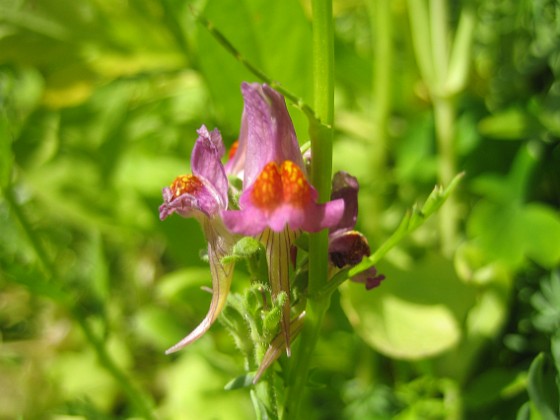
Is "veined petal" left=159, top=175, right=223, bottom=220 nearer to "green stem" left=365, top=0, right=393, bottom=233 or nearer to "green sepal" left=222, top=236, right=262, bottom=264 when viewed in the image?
"green sepal" left=222, top=236, right=262, bottom=264

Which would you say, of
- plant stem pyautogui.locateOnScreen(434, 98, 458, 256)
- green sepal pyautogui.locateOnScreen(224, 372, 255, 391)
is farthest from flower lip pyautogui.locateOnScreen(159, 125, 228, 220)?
plant stem pyautogui.locateOnScreen(434, 98, 458, 256)

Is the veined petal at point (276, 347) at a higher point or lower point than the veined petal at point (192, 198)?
lower

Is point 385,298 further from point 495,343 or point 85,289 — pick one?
point 85,289

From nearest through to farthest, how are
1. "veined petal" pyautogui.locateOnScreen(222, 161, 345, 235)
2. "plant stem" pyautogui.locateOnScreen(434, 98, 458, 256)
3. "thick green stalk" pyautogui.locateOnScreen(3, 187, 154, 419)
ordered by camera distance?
"veined petal" pyautogui.locateOnScreen(222, 161, 345, 235)
"thick green stalk" pyautogui.locateOnScreen(3, 187, 154, 419)
"plant stem" pyautogui.locateOnScreen(434, 98, 458, 256)

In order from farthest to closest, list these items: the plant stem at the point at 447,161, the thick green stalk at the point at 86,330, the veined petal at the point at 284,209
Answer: the plant stem at the point at 447,161 → the thick green stalk at the point at 86,330 → the veined petal at the point at 284,209

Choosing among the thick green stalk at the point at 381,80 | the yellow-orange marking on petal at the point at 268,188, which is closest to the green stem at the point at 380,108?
the thick green stalk at the point at 381,80

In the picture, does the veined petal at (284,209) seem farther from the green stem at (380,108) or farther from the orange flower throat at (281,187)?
the green stem at (380,108)

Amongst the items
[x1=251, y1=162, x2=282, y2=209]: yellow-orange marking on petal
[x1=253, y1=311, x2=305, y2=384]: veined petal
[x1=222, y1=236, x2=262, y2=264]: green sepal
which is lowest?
[x1=253, y1=311, x2=305, y2=384]: veined petal
